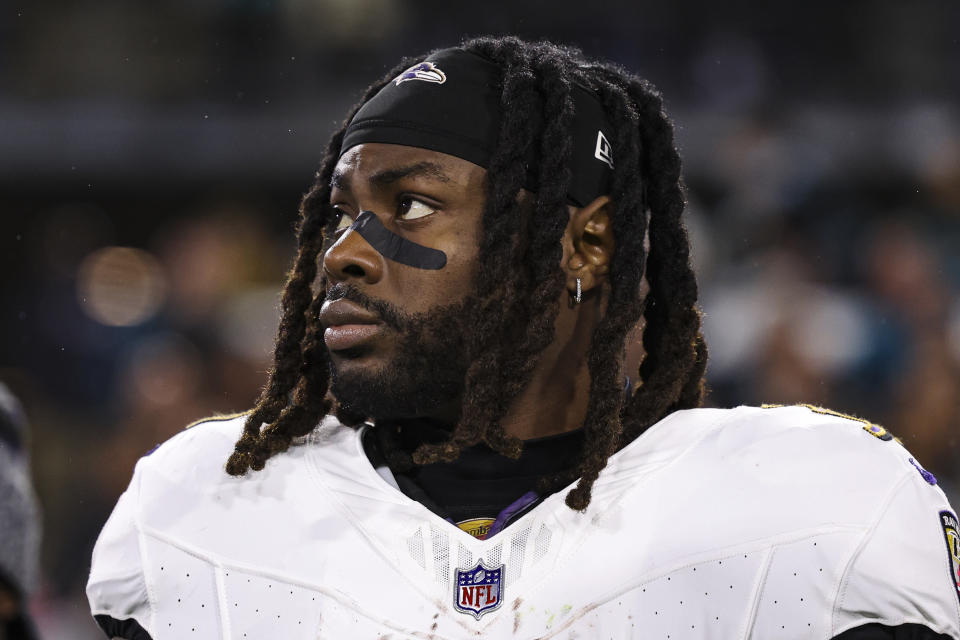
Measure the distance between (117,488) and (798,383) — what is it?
3.01m

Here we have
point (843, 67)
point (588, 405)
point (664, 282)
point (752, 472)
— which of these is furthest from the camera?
point (843, 67)

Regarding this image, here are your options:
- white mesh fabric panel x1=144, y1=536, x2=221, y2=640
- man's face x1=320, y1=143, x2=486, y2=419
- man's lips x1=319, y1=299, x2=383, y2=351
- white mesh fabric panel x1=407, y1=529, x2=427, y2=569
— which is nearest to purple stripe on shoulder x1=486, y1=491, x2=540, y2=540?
white mesh fabric panel x1=407, y1=529, x2=427, y2=569

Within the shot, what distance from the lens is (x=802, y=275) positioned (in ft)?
17.4

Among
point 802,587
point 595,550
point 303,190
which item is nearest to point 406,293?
point 595,550

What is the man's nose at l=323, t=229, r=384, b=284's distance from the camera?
226 cm

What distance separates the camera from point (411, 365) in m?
2.26

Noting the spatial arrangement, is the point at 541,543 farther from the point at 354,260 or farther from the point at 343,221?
the point at 343,221

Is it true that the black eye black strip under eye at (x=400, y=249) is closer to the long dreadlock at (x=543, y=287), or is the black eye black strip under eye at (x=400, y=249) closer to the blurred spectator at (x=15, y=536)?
the long dreadlock at (x=543, y=287)

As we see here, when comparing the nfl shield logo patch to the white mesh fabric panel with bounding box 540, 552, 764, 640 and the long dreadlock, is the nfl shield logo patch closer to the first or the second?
the white mesh fabric panel with bounding box 540, 552, 764, 640

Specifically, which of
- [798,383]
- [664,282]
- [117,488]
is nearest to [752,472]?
Answer: [664,282]

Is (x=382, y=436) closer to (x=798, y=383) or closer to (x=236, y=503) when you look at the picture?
(x=236, y=503)

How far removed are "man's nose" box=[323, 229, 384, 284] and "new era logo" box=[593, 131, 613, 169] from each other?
0.51m

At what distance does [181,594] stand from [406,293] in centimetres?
69

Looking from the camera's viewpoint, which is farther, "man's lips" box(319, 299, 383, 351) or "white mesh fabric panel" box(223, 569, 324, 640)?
"man's lips" box(319, 299, 383, 351)
